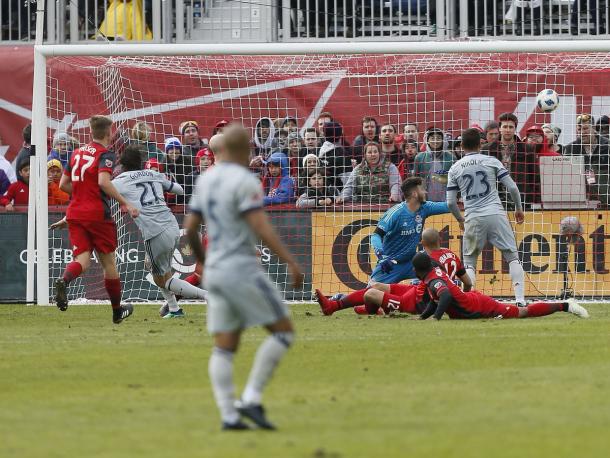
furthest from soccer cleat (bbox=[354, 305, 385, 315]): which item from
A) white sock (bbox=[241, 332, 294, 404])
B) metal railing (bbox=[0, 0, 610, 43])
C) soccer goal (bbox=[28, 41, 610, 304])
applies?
white sock (bbox=[241, 332, 294, 404])

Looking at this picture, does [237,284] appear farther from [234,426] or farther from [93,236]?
[93,236]

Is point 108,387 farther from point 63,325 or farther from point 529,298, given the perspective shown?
point 529,298

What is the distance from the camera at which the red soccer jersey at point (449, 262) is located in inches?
575

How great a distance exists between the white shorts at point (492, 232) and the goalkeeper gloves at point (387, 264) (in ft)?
3.34

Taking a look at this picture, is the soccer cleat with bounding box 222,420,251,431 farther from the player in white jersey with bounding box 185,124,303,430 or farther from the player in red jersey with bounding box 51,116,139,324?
the player in red jersey with bounding box 51,116,139,324

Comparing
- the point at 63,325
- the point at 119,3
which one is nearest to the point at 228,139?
the point at 63,325

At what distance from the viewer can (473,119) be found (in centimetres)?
2012

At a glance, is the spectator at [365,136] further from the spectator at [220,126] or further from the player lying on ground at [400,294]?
the player lying on ground at [400,294]

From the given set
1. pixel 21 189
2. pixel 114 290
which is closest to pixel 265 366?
pixel 114 290

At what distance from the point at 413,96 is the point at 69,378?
1121 cm

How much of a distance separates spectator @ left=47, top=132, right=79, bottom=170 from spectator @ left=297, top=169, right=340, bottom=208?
3.71 meters

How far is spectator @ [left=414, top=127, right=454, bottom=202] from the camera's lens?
19016 mm

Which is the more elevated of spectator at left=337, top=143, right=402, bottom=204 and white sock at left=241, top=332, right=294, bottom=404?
spectator at left=337, top=143, right=402, bottom=204

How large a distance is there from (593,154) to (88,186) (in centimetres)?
782
